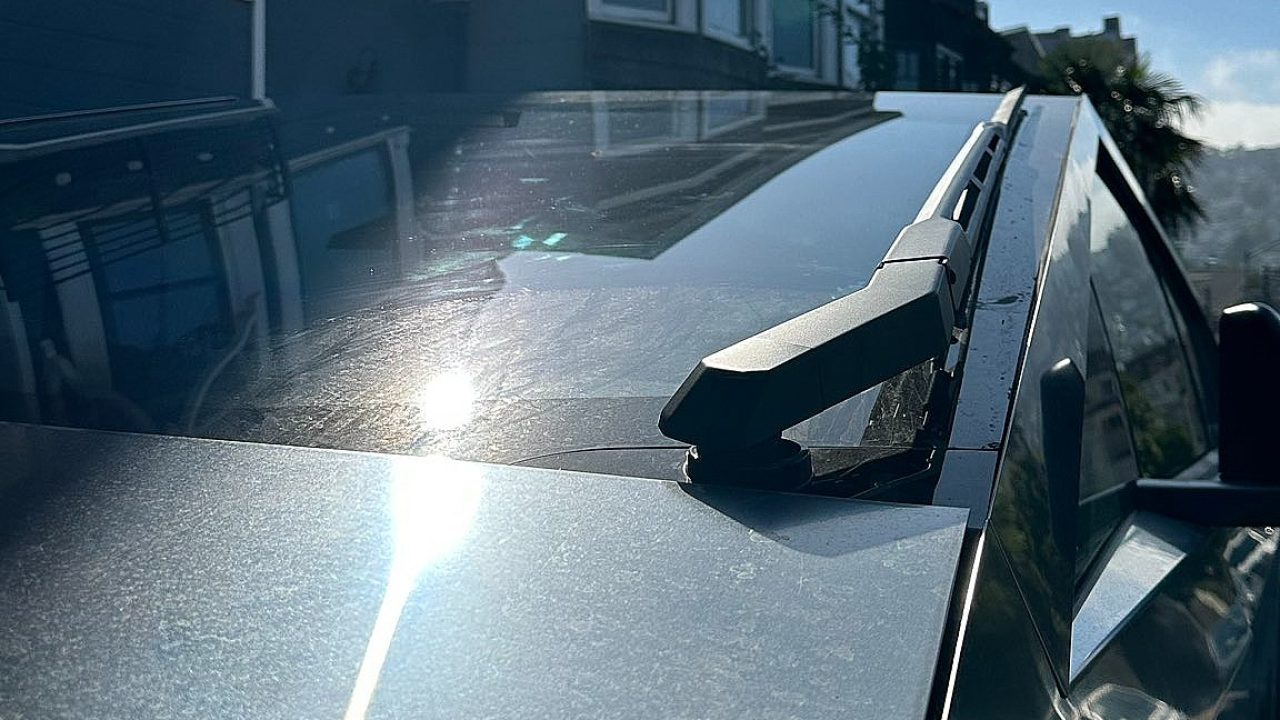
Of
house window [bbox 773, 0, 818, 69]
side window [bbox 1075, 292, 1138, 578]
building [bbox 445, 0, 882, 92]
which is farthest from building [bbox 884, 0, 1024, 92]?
side window [bbox 1075, 292, 1138, 578]

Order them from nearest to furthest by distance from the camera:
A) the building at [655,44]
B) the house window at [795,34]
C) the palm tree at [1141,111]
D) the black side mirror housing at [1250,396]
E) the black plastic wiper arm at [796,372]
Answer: the black plastic wiper arm at [796,372] → the black side mirror housing at [1250,396] → the building at [655,44] → the house window at [795,34] → the palm tree at [1141,111]

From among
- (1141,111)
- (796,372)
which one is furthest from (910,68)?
(796,372)

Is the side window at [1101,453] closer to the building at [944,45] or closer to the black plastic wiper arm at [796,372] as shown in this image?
the black plastic wiper arm at [796,372]

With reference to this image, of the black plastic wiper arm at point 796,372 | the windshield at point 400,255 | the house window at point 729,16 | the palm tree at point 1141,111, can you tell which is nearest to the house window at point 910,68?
the palm tree at point 1141,111

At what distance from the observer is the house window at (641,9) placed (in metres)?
9.70

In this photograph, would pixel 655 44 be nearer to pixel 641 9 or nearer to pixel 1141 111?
pixel 641 9

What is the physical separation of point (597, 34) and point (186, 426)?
8854 mm

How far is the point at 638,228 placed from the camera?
1303mm

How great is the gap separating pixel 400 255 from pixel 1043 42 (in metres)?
41.3

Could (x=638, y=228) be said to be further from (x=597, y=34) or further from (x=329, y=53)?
(x=597, y=34)

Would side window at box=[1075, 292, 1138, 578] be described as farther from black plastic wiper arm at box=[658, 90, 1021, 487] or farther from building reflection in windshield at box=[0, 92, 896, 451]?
building reflection in windshield at box=[0, 92, 896, 451]

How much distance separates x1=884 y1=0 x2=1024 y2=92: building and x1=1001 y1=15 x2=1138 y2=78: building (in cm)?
95

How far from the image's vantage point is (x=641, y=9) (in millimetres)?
10172

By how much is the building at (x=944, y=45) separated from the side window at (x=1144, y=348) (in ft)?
66.4
